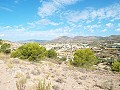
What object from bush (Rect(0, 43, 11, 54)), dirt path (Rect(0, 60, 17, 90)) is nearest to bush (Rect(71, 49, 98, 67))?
bush (Rect(0, 43, 11, 54))

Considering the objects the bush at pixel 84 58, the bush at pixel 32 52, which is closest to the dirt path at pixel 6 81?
the bush at pixel 32 52

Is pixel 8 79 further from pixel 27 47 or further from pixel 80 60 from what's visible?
pixel 80 60

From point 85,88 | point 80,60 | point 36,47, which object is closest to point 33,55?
point 36,47

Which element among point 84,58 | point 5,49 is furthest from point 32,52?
point 5,49

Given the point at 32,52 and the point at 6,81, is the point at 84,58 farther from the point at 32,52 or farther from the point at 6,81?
the point at 6,81

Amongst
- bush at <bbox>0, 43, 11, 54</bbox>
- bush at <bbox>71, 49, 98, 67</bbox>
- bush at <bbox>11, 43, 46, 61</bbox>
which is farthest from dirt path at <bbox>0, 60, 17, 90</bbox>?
bush at <bbox>0, 43, 11, 54</bbox>

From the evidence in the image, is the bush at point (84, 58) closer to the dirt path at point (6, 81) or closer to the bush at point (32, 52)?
the bush at point (32, 52)

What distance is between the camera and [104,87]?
12320 millimetres

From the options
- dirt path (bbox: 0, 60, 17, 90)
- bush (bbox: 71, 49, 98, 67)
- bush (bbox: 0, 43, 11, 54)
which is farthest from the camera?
bush (bbox: 0, 43, 11, 54)

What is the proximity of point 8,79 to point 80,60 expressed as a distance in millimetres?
30076

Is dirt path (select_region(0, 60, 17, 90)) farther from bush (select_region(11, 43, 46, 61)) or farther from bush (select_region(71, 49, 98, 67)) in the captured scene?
bush (select_region(71, 49, 98, 67))

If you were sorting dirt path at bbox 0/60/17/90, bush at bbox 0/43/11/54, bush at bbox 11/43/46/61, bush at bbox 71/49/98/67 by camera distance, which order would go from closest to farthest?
1. dirt path at bbox 0/60/17/90
2. bush at bbox 11/43/46/61
3. bush at bbox 71/49/98/67
4. bush at bbox 0/43/11/54

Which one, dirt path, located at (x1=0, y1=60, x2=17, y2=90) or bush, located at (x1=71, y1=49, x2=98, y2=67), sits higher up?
dirt path, located at (x1=0, y1=60, x2=17, y2=90)

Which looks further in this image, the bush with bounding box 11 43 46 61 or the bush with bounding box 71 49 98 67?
the bush with bounding box 71 49 98 67
